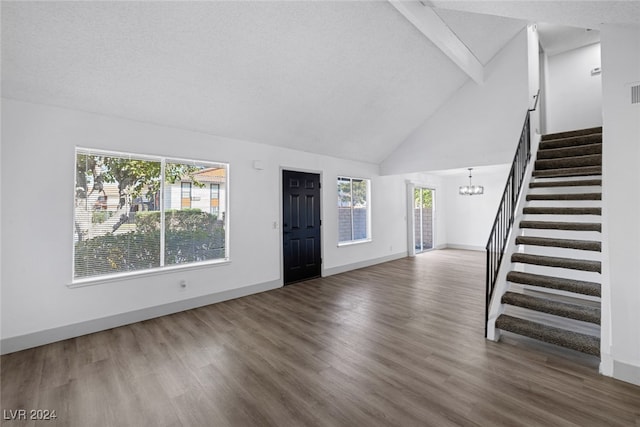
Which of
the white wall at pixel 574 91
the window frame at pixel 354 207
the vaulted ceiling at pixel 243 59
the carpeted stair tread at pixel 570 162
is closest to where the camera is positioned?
the vaulted ceiling at pixel 243 59

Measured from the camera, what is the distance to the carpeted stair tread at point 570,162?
3797mm

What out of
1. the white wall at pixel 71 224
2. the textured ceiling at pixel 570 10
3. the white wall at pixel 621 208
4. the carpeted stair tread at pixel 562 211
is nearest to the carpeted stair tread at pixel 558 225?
the carpeted stair tread at pixel 562 211

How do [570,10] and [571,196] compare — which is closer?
[570,10]

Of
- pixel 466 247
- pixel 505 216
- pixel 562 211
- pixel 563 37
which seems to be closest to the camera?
pixel 562 211

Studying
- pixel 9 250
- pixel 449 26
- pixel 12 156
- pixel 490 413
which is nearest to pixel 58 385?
pixel 9 250

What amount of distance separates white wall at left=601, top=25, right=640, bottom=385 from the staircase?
19 cm

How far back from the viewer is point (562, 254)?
432 cm

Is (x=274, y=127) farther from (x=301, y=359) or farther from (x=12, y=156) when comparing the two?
(x=301, y=359)

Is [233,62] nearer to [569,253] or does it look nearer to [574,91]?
[569,253]

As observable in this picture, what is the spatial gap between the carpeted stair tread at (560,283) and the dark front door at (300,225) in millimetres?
3322

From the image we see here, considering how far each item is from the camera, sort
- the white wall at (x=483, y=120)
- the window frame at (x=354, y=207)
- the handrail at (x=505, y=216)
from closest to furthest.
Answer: the handrail at (x=505, y=216) → the white wall at (x=483, y=120) → the window frame at (x=354, y=207)

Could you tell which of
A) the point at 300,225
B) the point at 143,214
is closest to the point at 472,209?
the point at 300,225

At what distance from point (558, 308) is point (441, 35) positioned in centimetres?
381
